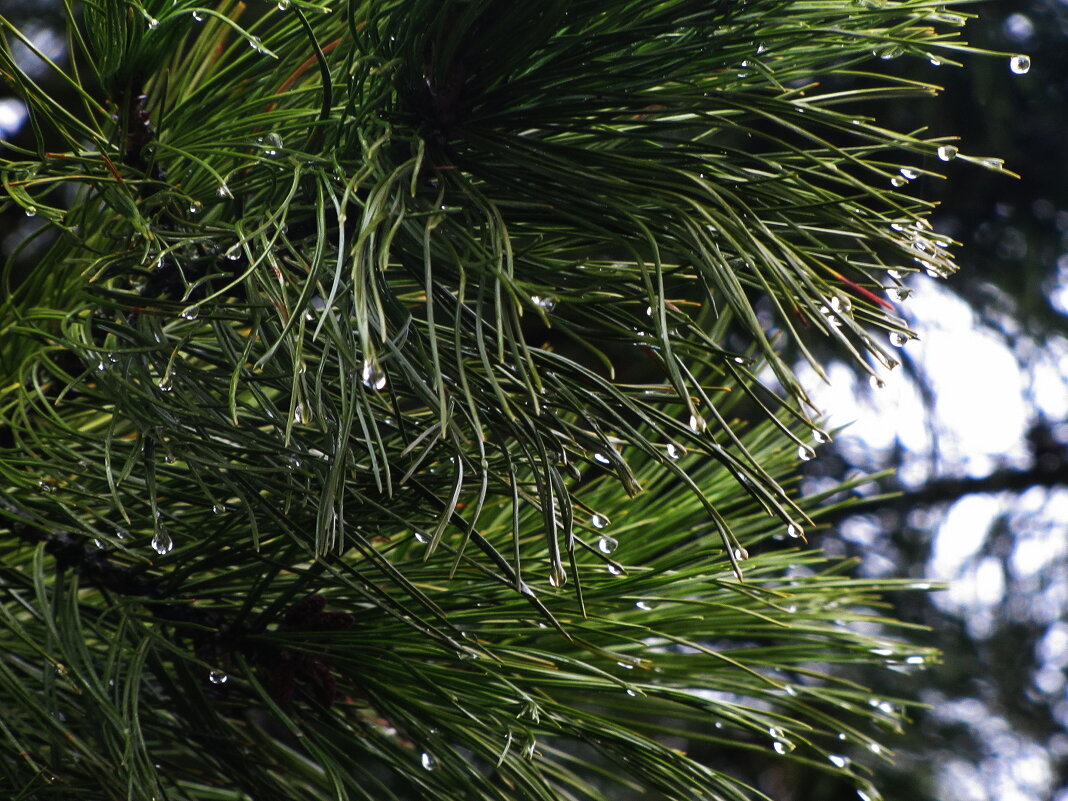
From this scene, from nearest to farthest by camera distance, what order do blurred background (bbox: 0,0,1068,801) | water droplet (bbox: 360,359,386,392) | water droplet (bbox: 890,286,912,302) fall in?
1. water droplet (bbox: 360,359,386,392)
2. water droplet (bbox: 890,286,912,302)
3. blurred background (bbox: 0,0,1068,801)

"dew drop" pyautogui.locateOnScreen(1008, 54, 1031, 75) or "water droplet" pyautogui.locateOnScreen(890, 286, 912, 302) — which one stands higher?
"dew drop" pyautogui.locateOnScreen(1008, 54, 1031, 75)

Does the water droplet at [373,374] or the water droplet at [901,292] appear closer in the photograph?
the water droplet at [373,374]

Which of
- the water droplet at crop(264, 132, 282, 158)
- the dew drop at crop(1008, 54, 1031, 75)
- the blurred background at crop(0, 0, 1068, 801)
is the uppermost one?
the water droplet at crop(264, 132, 282, 158)

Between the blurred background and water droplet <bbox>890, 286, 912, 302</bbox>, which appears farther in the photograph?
the blurred background

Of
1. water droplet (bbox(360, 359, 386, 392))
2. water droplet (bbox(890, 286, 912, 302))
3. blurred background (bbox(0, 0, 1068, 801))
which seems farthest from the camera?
blurred background (bbox(0, 0, 1068, 801))

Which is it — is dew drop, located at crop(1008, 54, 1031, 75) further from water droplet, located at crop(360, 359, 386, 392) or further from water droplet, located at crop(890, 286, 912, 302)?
water droplet, located at crop(360, 359, 386, 392)

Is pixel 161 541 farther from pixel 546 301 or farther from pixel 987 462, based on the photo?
pixel 987 462

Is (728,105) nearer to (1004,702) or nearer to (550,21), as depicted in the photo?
(550,21)

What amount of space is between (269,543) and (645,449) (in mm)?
227

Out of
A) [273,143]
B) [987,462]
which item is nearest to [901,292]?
[273,143]

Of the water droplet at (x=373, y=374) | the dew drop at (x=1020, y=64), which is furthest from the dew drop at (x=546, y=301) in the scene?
the dew drop at (x=1020, y=64)

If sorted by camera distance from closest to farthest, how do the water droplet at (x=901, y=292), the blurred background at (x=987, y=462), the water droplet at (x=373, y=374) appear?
the water droplet at (x=373, y=374) < the water droplet at (x=901, y=292) < the blurred background at (x=987, y=462)

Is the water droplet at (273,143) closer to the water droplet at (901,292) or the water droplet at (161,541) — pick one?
the water droplet at (161,541)

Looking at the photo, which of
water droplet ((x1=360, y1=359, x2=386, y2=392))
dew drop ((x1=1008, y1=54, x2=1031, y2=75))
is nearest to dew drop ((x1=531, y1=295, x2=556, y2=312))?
water droplet ((x1=360, y1=359, x2=386, y2=392))
